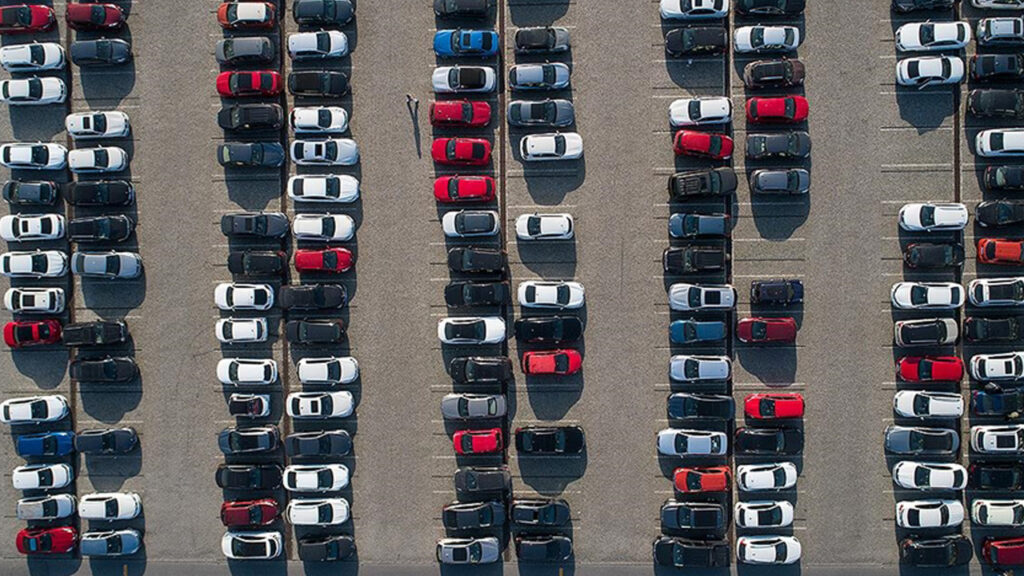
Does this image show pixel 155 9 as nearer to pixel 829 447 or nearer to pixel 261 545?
pixel 261 545

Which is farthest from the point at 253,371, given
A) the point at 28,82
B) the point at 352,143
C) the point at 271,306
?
the point at 28,82

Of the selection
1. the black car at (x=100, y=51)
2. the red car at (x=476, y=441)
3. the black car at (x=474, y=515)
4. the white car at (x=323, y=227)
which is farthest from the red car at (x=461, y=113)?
the black car at (x=474, y=515)

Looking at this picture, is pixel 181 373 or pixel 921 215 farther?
pixel 181 373

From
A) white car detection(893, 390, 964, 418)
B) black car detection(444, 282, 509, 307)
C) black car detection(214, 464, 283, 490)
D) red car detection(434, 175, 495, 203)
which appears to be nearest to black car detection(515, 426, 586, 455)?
black car detection(444, 282, 509, 307)

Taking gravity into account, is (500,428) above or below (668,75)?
below

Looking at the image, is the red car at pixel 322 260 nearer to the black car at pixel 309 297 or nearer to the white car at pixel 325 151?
the black car at pixel 309 297
